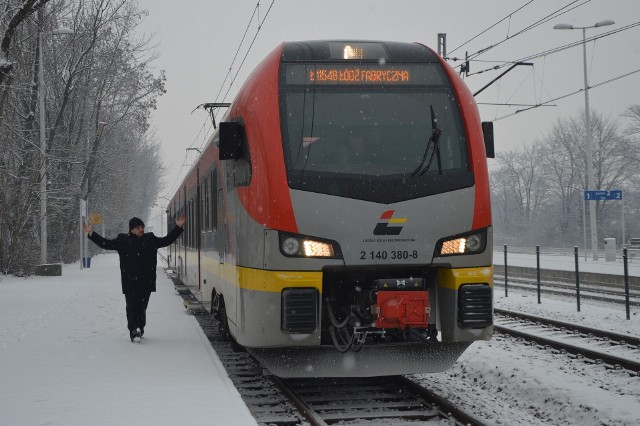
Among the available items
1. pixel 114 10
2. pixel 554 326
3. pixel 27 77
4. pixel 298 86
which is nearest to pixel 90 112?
pixel 114 10

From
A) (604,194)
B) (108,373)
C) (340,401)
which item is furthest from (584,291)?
(108,373)

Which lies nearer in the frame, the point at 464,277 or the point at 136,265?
the point at 464,277

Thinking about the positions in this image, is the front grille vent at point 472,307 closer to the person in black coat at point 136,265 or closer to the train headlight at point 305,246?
the train headlight at point 305,246

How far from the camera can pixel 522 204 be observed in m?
76.9

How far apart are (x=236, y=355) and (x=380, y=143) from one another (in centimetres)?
401

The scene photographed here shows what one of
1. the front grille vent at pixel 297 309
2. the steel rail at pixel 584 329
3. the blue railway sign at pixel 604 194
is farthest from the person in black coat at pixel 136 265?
the blue railway sign at pixel 604 194

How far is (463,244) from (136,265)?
459 centimetres

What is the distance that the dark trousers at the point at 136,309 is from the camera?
31.7 feet

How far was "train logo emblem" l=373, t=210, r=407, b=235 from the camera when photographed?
6.77 metres

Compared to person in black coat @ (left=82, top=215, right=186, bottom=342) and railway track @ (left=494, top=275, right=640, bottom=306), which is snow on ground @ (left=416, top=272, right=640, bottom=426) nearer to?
person in black coat @ (left=82, top=215, right=186, bottom=342)

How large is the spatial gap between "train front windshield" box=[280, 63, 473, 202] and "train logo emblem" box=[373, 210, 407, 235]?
0.15m

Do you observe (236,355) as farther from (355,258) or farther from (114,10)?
(114,10)

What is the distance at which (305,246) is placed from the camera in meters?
6.64

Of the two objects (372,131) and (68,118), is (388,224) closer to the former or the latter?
(372,131)
